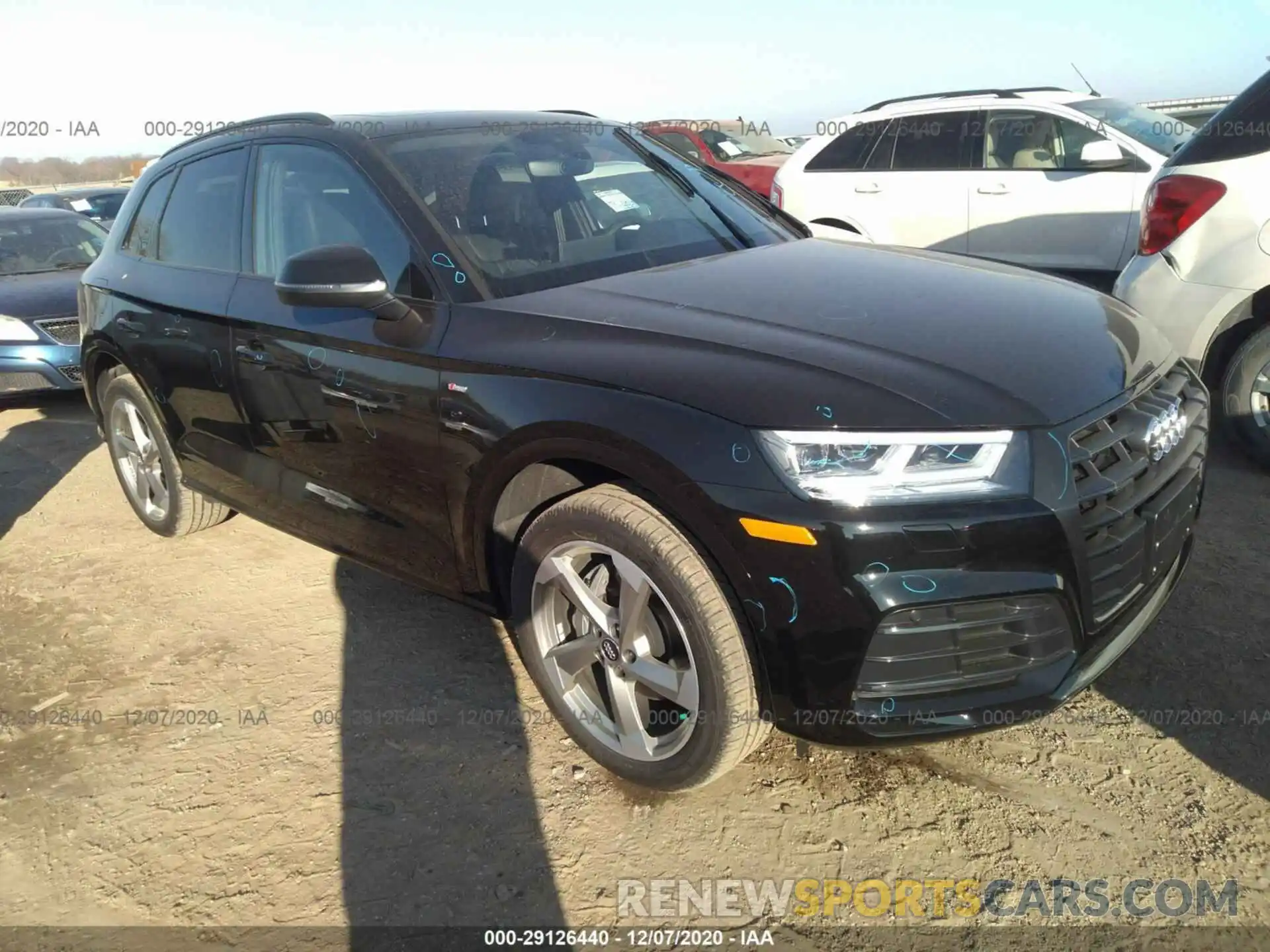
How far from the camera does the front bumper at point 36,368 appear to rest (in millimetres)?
6738

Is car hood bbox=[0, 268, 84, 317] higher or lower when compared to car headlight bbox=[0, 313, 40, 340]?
higher

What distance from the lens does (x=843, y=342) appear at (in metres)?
2.20

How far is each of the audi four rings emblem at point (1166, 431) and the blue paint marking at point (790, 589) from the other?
941 mm

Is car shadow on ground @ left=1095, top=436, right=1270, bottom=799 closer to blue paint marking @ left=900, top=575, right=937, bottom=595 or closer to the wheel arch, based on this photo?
the wheel arch

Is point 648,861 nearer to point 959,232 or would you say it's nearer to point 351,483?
point 351,483

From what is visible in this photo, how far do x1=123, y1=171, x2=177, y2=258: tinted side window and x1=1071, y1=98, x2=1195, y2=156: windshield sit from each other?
20.0ft

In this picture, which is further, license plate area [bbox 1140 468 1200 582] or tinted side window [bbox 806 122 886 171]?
tinted side window [bbox 806 122 886 171]

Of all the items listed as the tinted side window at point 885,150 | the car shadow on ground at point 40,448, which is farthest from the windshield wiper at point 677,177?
the tinted side window at point 885,150

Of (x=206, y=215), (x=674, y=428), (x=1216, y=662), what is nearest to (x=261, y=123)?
(x=206, y=215)

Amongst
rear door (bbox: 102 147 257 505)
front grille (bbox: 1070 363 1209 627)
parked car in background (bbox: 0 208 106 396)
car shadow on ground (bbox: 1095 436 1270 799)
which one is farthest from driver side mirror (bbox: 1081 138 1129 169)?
parked car in background (bbox: 0 208 106 396)

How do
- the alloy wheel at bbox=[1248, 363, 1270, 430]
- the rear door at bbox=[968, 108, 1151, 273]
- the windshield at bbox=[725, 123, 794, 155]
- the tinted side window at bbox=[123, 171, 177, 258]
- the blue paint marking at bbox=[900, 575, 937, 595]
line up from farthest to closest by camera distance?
the windshield at bbox=[725, 123, 794, 155] < the rear door at bbox=[968, 108, 1151, 273] < the tinted side window at bbox=[123, 171, 177, 258] < the alloy wheel at bbox=[1248, 363, 1270, 430] < the blue paint marking at bbox=[900, 575, 937, 595]

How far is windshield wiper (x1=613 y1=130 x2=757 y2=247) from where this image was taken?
10.6 feet

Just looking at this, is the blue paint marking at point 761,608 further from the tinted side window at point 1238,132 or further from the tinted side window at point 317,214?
the tinted side window at point 1238,132

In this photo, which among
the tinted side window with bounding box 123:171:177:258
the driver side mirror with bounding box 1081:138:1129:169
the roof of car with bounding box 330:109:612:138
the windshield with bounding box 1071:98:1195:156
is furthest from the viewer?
the windshield with bounding box 1071:98:1195:156
